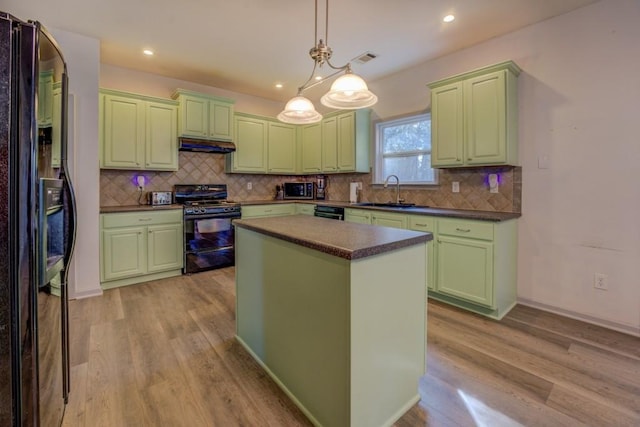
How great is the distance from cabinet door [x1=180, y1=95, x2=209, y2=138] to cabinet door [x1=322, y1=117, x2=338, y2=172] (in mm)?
1737

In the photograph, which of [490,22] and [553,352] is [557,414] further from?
[490,22]

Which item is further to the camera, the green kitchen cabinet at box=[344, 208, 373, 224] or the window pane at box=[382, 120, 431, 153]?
the window pane at box=[382, 120, 431, 153]

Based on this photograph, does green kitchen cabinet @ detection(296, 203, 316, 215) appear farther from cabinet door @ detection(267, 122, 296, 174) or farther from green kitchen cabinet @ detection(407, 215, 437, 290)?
green kitchen cabinet @ detection(407, 215, 437, 290)

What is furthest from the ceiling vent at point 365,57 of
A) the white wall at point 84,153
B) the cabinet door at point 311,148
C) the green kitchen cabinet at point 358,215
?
the white wall at point 84,153

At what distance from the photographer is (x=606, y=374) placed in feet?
6.11

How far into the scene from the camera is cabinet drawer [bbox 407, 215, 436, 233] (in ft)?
9.90

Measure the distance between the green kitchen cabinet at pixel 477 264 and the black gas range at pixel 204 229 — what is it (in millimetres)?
2660

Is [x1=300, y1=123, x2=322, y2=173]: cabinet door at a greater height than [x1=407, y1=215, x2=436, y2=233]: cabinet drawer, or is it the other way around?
[x1=300, y1=123, x2=322, y2=173]: cabinet door

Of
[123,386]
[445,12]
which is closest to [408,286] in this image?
[123,386]

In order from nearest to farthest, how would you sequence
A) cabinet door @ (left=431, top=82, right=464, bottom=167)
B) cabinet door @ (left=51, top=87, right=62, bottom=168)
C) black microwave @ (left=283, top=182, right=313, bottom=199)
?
1. cabinet door @ (left=51, top=87, right=62, bottom=168)
2. cabinet door @ (left=431, top=82, right=464, bottom=167)
3. black microwave @ (left=283, top=182, right=313, bottom=199)

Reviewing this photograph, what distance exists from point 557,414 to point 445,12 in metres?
2.97

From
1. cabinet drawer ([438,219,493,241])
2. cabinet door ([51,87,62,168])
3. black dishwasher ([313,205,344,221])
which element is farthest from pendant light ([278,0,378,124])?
black dishwasher ([313,205,344,221])

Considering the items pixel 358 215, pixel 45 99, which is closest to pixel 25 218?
pixel 45 99

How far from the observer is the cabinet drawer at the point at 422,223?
3018 mm
